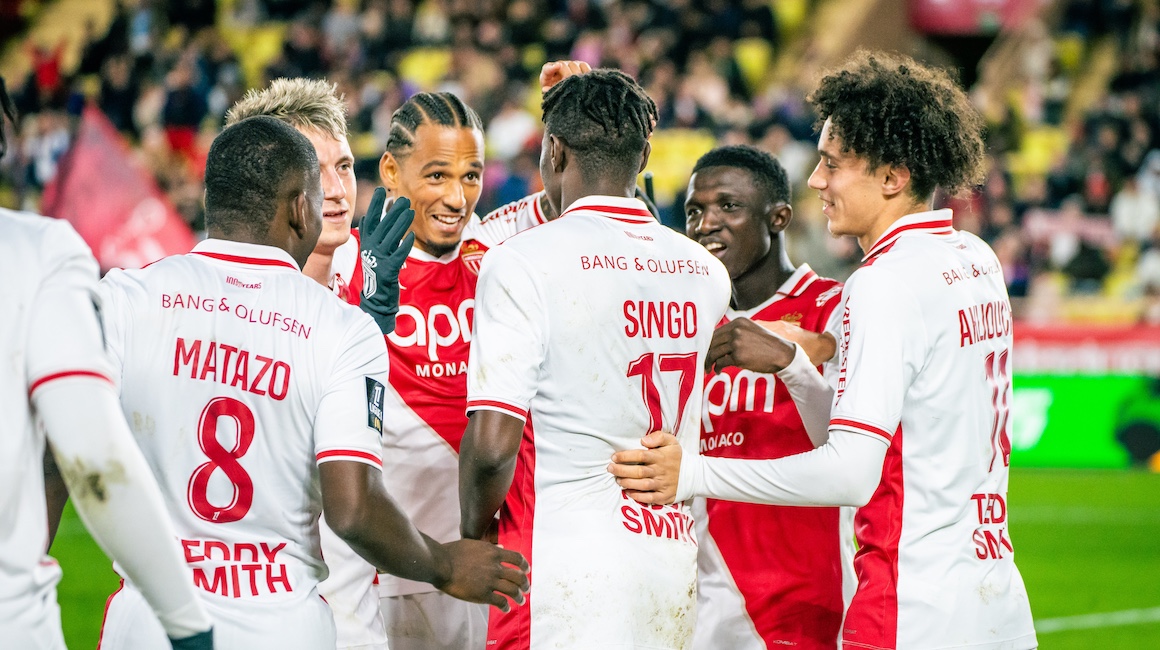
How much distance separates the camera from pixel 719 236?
16.5 feet

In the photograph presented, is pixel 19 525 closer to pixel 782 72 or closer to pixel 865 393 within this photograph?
pixel 865 393

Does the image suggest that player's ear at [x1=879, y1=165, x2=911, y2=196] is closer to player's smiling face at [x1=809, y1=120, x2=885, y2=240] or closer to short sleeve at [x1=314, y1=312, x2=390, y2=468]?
player's smiling face at [x1=809, y1=120, x2=885, y2=240]

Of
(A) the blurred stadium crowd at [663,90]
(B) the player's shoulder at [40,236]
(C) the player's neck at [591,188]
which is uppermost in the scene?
(A) the blurred stadium crowd at [663,90]

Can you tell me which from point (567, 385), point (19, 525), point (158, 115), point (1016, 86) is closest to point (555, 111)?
point (567, 385)

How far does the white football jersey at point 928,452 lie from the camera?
3691 mm

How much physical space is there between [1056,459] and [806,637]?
12309 mm

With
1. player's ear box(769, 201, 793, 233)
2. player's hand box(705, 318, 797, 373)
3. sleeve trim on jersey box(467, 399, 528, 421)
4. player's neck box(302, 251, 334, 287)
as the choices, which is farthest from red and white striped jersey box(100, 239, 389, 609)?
player's ear box(769, 201, 793, 233)

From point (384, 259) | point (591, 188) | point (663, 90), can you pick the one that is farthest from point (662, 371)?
point (663, 90)

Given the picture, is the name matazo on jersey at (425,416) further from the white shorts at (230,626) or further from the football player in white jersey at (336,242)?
the white shorts at (230,626)

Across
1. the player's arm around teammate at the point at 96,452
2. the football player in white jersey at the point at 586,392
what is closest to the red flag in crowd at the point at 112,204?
the football player in white jersey at the point at 586,392

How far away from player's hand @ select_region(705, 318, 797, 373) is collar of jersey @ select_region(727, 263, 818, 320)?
3.00 ft

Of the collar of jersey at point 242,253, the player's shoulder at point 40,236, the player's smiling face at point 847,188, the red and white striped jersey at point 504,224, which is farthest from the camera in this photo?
the red and white striped jersey at point 504,224

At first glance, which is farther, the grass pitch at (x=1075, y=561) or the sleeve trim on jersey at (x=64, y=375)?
the grass pitch at (x=1075, y=561)

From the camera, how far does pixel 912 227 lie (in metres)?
4.00
